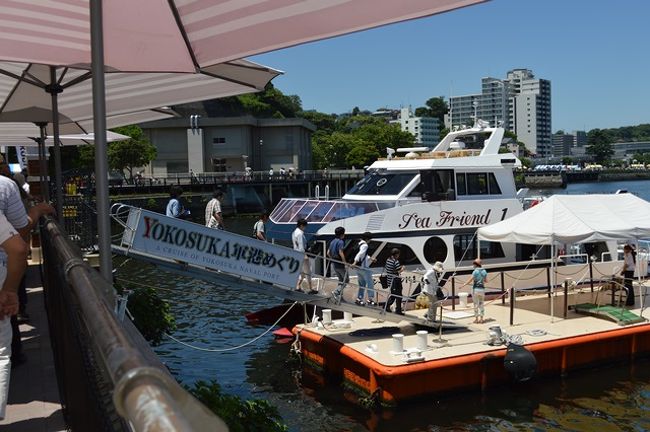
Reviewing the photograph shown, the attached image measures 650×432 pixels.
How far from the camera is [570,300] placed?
21516 mm

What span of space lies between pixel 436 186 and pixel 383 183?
1820 millimetres

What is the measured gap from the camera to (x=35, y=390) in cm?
652

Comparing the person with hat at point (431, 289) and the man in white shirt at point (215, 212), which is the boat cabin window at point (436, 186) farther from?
the man in white shirt at point (215, 212)

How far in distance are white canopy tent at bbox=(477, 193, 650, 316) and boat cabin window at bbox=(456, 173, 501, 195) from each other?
13.0 feet

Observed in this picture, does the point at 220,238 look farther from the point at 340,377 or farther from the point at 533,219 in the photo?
the point at 533,219

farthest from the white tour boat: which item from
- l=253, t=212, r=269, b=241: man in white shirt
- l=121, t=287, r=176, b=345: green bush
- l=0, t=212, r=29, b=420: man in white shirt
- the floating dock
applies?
l=0, t=212, r=29, b=420: man in white shirt

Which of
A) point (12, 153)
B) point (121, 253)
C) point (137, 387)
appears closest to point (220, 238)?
point (121, 253)

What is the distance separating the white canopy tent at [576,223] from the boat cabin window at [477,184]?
396cm

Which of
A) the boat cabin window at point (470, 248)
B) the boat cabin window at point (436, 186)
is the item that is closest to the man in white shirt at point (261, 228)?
the boat cabin window at point (436, 186)

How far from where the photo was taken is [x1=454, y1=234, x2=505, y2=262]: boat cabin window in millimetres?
22609

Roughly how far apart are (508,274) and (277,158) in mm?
85393

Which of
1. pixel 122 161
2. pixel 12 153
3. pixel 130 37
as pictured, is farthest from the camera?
pixel 122 161

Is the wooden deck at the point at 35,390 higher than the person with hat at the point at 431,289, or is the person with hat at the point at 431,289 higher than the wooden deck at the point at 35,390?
the wooden deck at the point at 35,390

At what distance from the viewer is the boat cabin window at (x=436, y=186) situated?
22531mm
